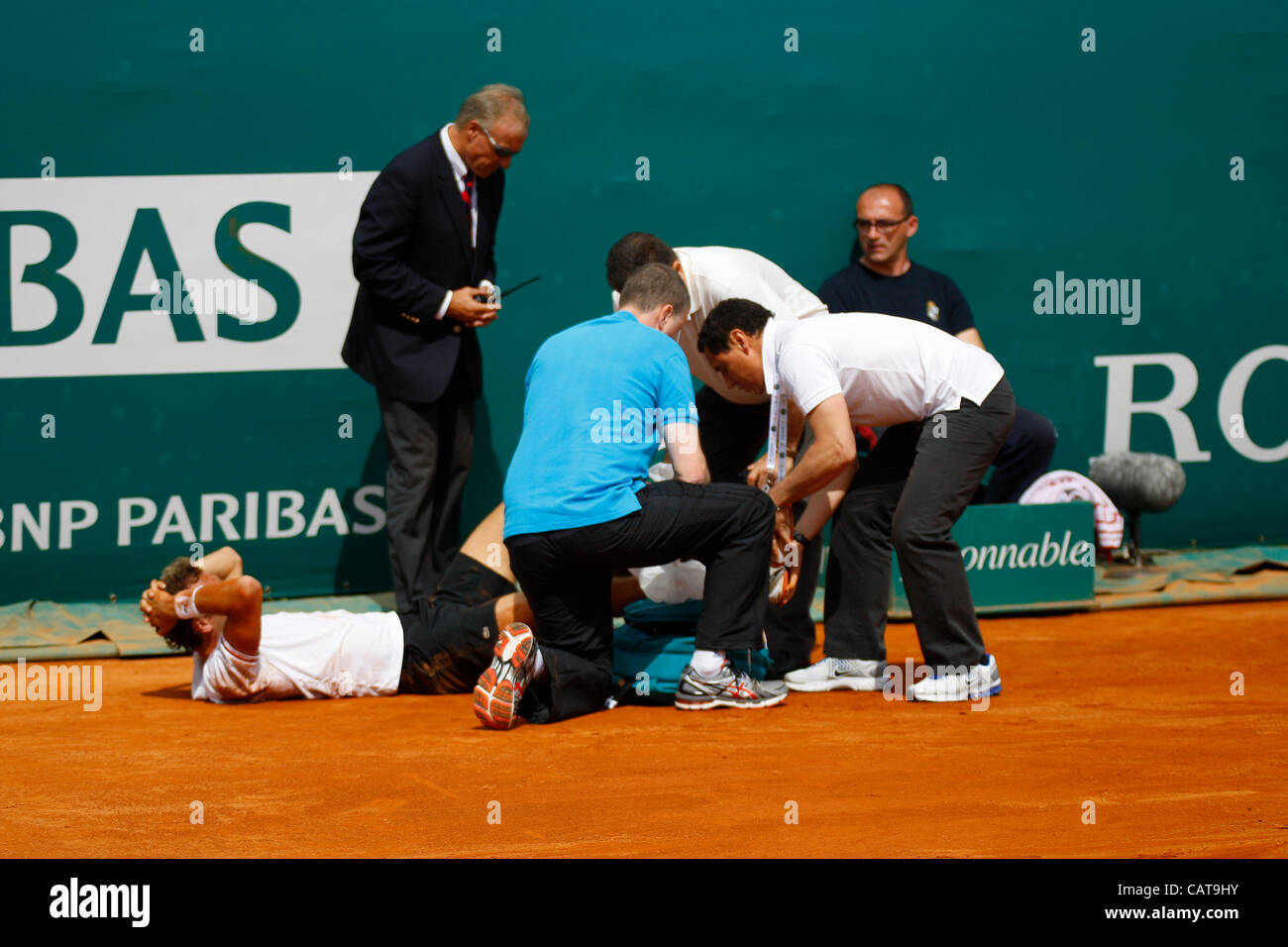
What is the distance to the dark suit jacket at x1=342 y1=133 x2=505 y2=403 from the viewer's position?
6184 mm

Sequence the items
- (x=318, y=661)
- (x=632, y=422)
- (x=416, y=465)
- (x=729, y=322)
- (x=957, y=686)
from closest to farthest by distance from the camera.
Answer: (x=632, y=422) → (x=729, y=322) → (x=957, y=686) → (x=318, y=661) → (x=416, y=465)

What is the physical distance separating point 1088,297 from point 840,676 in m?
3.21

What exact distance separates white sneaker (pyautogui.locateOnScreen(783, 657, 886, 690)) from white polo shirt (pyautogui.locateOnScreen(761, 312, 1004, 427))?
889mm

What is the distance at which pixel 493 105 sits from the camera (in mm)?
6070

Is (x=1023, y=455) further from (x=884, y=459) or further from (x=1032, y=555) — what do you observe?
(x=884, y=459)

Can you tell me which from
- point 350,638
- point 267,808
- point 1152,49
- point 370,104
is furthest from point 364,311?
point 1152,49

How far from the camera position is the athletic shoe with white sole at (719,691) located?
505 centimetres

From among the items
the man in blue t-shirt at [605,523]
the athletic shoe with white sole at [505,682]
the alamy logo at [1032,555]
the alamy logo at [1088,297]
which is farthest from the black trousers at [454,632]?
the alamy logo at [1088,297]

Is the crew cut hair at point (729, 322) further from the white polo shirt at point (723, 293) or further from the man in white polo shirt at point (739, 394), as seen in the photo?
the white polo shirt at point (723, 293)

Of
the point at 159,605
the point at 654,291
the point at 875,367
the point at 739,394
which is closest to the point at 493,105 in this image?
the point at 654,291

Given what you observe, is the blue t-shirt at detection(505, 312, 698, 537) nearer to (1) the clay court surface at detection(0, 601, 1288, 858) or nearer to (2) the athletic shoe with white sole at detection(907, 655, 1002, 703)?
(1) the clay court surface at detection(0, 601, 1288, 858)

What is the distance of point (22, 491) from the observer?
6605 millimetres

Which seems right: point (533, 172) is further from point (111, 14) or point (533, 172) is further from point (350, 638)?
point (350, 638)

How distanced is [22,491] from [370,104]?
2.32 metres
